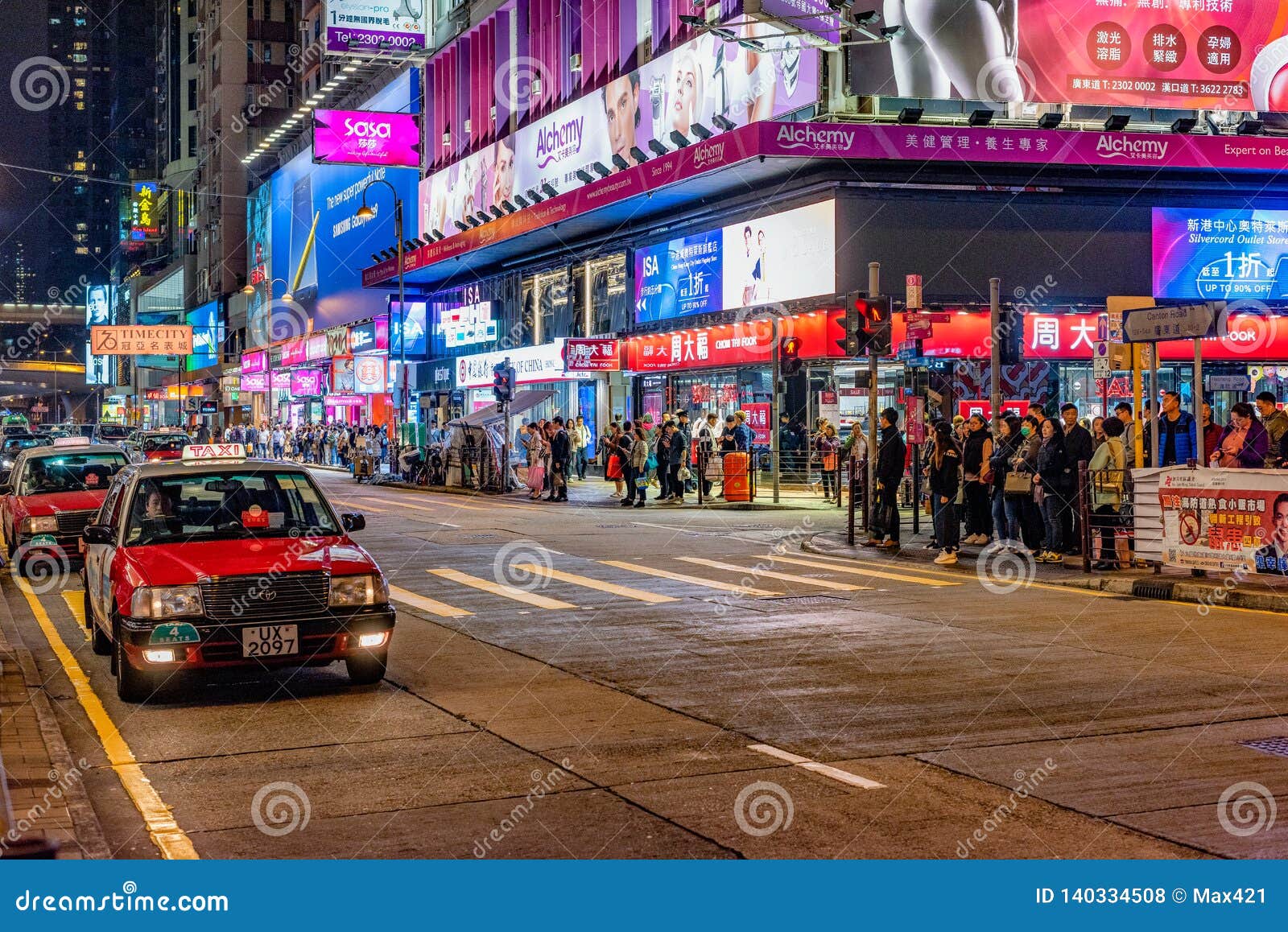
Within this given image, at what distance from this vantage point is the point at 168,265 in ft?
497

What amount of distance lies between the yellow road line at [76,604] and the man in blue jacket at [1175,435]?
13.0m

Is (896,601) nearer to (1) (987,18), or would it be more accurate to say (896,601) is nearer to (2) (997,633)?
(2) (997,633)

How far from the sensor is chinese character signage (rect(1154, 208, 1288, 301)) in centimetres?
3722

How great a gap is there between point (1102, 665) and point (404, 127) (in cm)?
5960

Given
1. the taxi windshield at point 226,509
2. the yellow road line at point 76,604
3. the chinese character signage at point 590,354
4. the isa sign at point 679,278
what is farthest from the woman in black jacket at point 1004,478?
the chinese character signage at point 590,354

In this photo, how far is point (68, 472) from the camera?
19.6 metres

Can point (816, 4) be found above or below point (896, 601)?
above

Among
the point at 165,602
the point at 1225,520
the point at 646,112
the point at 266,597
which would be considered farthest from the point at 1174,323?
the point at 646,112

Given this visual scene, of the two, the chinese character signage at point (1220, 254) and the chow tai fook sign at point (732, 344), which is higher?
the chinese character signage at point (1220, 254)

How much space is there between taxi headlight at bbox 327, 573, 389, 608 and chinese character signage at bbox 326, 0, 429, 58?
1961 inches

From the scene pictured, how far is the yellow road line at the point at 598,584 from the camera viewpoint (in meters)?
15.6

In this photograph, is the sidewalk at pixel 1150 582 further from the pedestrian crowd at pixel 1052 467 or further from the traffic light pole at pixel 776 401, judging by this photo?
the traffic light pole at pixel 776 401

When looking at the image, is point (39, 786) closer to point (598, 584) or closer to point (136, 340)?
point (598, 584)

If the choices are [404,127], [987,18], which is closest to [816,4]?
[987,18]
